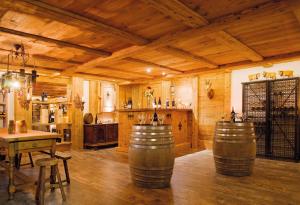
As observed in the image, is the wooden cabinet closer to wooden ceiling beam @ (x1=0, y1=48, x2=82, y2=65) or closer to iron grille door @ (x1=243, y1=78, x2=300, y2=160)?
wooden ceiling beam @ (x1=0, y1=48, x2=82, y2=65)

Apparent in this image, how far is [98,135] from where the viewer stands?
24.5 feet

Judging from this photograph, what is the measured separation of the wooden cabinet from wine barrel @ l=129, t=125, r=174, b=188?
13.8 ft

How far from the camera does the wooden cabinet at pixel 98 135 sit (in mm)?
7340

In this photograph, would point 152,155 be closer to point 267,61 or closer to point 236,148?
point 236,148

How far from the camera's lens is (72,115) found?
7.22 m

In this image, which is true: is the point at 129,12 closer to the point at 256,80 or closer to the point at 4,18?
the point at 4,18

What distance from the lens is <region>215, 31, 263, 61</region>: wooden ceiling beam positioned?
12.0ft

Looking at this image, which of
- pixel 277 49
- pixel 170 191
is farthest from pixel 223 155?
pixel 277 49

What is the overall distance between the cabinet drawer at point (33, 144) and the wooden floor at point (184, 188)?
65cm

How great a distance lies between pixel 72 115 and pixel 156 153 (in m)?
4.78

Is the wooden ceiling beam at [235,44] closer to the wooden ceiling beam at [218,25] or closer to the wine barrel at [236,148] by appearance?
the wooden ceiling beam at [218,25]

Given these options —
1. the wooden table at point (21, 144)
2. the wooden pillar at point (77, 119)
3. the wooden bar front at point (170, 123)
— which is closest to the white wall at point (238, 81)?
the wooden bar front at point (170, 123)

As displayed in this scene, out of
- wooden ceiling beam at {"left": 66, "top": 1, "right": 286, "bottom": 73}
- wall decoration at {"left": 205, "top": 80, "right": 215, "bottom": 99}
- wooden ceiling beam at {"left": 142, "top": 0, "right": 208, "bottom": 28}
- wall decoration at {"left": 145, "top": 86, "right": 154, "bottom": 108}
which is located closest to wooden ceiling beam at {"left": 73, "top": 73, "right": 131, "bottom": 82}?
wall decoration at {"left": 145, "top": 86, "right": 154, "bottom": 108}

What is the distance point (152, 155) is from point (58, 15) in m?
2.16
